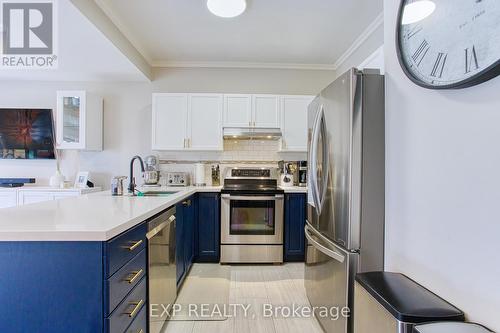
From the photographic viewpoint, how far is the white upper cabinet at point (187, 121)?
11.5 feet

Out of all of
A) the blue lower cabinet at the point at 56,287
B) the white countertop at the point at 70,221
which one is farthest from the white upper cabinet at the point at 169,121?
the blue lower cabinet at the point at 56,287

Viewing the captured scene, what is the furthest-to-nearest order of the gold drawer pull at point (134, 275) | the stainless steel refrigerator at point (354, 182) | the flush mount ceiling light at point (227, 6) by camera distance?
1. the flush mount ceiling light at point (227, 6)
2. the stainless steel refrigerator at point (354, 182)
3. the gold drawer pull at point (134, 275)

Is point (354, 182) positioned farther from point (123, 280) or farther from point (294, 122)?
point (294, 122)

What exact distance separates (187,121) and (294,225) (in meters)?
1.94

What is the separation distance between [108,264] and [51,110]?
368 cm

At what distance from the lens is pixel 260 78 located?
12.7 feet

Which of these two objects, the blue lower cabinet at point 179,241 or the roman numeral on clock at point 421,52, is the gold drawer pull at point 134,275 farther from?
the roman numeral on clock at point 421,52

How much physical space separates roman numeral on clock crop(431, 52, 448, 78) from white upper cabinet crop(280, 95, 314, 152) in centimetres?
253

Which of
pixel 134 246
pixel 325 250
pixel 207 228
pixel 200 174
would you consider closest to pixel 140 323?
pixel 134 246

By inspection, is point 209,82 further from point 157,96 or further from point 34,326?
point 34,326

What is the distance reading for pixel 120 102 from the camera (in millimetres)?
3861

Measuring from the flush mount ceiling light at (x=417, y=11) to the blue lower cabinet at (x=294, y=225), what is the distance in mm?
2301

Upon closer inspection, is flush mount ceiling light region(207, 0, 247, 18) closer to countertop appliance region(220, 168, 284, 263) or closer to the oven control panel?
countertop appliance region(220, 168, 284, 263)

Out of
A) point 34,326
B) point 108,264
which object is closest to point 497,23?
point 108,264
